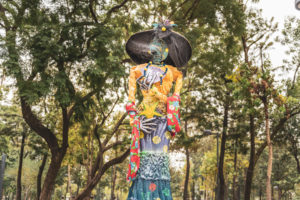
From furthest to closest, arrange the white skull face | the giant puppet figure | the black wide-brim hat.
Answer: the black wide-brim hat
the white skull face
the giant puppet figure

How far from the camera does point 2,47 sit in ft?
32.7

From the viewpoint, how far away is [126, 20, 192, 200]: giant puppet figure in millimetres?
5734

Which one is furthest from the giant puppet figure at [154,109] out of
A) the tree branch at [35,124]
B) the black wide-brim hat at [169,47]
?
the tree branch at [35,124]

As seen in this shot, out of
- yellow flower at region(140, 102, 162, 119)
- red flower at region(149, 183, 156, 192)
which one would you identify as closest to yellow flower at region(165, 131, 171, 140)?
yellow flower at region(140, 102, 162, 119)

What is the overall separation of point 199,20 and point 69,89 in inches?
266

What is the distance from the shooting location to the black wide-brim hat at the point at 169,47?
6.86 metres

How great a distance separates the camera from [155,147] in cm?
600

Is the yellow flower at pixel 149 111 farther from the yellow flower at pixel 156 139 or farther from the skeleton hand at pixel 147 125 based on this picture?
the yellow flower at pixel 156 139

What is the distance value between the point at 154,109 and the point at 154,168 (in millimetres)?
1229

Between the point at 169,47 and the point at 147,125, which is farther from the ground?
the point at 169,47

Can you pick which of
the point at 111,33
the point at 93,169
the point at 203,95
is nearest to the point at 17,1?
the point at 111,33

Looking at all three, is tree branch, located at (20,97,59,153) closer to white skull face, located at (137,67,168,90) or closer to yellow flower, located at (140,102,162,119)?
white skull face, located at (137,67,168,90)

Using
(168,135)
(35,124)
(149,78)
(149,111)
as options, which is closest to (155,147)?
(168,135)

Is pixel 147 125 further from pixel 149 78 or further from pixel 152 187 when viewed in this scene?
pixel 152 187
